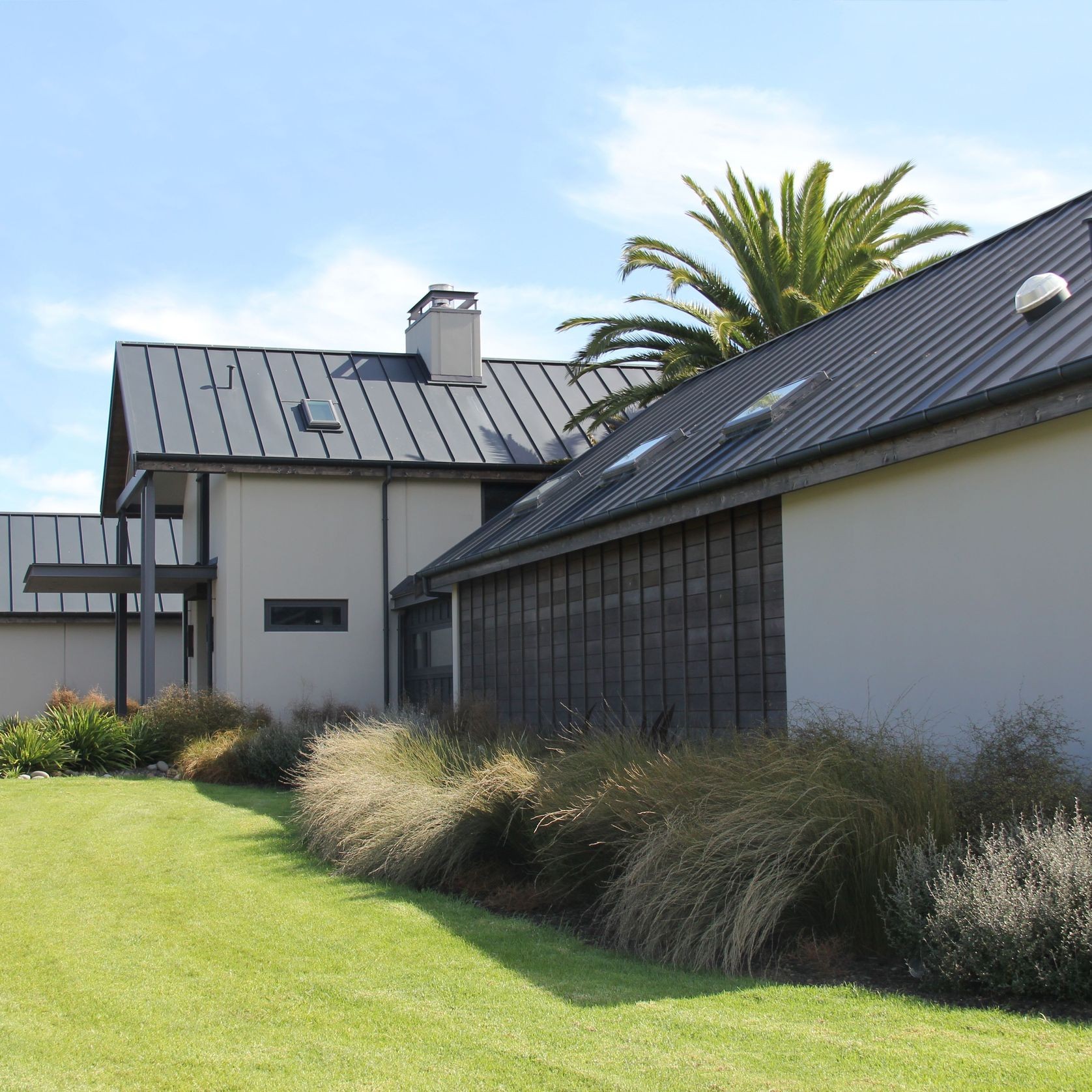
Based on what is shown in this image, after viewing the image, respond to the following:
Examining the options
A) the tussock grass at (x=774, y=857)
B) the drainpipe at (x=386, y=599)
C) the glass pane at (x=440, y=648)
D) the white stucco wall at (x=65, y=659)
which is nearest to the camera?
the tussock grass at (x=774, y=857)

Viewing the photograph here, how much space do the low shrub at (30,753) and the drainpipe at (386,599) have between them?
205 inches

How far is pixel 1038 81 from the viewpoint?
887 cm

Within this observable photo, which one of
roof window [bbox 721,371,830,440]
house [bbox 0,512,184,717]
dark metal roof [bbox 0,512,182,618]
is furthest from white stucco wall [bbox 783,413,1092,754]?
dark metal roof [bbox 0,512,182,618]

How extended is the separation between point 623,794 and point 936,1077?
3278 mm

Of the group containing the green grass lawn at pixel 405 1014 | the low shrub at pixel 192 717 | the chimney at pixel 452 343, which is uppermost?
the chimney at pixel 452 343

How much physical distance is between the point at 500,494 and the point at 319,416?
134 inches

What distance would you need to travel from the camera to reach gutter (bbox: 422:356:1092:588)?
7.07 meters

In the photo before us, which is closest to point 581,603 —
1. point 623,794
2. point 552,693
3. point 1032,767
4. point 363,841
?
point 552,693

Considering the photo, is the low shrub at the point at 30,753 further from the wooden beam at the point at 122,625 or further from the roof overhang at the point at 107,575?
the wooden beam at the point at 122,625

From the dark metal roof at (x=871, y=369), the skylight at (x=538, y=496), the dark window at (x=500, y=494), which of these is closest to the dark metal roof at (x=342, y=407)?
the dark window at (x=500, y=494)

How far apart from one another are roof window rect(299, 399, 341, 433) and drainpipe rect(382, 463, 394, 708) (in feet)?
4.33

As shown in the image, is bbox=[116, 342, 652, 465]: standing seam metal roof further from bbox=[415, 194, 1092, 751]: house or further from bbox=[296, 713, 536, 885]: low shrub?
bbox=[296, 713, 536, 885]: low shrub

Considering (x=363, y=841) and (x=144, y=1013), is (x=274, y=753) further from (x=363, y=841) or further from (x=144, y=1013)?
(x=144, y=1013)

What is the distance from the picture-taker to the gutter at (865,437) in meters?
7.07
